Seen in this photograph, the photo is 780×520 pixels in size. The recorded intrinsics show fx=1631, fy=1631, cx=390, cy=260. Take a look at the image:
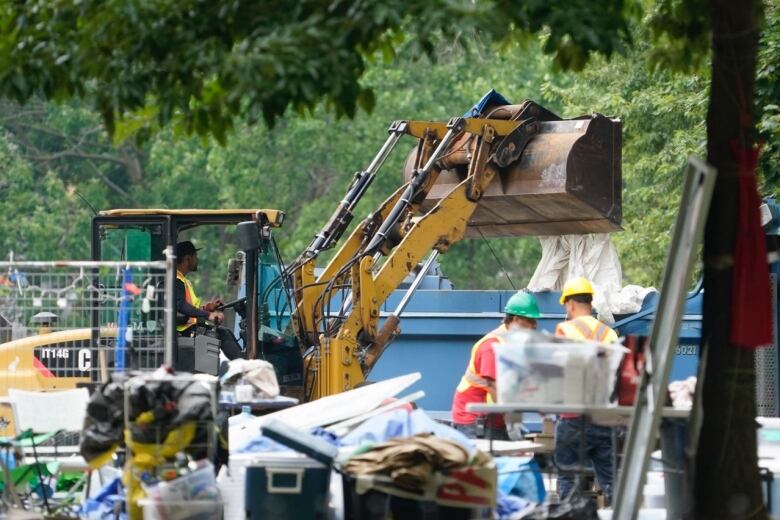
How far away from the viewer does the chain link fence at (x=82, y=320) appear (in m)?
9.98

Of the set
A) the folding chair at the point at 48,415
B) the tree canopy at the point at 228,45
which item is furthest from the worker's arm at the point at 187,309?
the tree canopy at the point at 228,45

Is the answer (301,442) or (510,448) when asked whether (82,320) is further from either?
(301,442)

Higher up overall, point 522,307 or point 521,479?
point 522,307

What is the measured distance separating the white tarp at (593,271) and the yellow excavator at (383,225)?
808 millimetres

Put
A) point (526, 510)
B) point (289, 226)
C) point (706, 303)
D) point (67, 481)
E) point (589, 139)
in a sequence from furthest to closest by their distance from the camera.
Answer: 1. point (289, 226)
2. point (589, 139)
3. point (67, 481)
4. point (526, 510)
5. point (706, 303)

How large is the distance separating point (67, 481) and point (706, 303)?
4937 mm

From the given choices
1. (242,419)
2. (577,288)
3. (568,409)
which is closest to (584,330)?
(577,288)

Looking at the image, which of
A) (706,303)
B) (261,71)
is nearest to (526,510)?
(706,303)

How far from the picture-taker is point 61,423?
9914 mm

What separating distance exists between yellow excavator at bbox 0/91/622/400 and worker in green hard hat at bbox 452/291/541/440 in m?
2.16

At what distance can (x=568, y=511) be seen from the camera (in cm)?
881

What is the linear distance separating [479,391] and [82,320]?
3.05 metres

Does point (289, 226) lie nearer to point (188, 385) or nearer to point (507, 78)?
point (507, 78)

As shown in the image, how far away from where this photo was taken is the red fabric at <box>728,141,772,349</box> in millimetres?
7547
